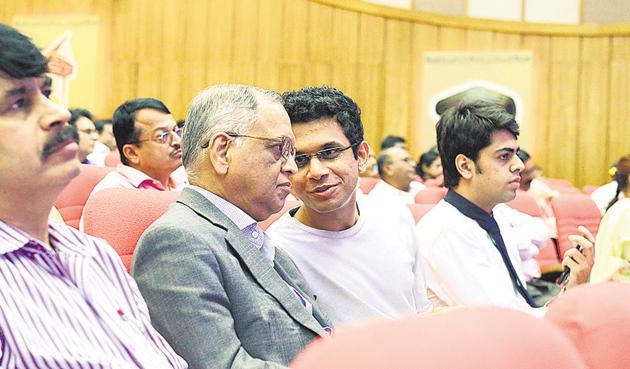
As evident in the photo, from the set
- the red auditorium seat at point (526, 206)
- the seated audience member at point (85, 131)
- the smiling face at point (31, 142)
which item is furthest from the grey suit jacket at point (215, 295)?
the seated audience member at point (85, 131)

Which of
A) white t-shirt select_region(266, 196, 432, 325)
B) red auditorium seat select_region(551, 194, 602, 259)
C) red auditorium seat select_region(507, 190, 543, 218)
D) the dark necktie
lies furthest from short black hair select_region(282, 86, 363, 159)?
red auditorium seat select_region(551, 194, 602, 259)

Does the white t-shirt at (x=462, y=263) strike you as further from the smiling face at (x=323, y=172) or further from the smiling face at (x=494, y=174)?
the smiling face at (x=323, y=172)

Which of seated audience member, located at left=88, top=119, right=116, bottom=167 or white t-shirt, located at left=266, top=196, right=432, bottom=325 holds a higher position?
seated audience member, located at left=88, top=119, right=116, bottom=167

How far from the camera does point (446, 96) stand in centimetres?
875

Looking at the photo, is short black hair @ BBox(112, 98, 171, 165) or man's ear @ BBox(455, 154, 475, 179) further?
short black hair @ BBox(112, 98, 171, 165)

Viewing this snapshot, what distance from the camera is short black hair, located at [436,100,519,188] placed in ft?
8.02

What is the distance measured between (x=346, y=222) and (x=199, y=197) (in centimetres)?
54

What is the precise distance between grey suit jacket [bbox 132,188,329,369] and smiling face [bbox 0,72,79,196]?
0.28 meters

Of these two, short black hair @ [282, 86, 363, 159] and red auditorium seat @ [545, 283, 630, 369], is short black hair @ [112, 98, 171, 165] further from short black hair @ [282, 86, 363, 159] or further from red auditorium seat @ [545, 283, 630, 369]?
red auditorium seat @ [545, 283, 630, 369]

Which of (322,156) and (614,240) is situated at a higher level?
A: (322,156)

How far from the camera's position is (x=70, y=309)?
1093 mm

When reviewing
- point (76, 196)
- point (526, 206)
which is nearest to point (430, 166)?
point (526, 206)

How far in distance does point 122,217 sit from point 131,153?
163cm

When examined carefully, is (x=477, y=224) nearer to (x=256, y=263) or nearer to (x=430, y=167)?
(x=256, y=263)
